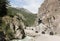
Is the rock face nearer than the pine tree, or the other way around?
the pine tree

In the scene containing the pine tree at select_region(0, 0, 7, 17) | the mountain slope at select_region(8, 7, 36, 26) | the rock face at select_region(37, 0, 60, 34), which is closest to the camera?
the pine tree at select_region(0, 0, 7, 17)

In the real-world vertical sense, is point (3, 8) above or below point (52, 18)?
above

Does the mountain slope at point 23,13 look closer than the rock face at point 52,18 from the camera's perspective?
Yes

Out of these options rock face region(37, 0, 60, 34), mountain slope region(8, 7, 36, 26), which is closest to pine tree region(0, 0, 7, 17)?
mountain slope region(8, 7, 36, 26)

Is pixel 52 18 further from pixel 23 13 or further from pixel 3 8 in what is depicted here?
pixel 3 8

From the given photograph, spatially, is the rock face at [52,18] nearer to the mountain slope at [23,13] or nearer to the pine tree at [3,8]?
the mountain slope at [23,13]

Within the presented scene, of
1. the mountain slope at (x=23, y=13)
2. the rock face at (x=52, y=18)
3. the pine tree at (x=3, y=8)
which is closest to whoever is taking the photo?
the pine tree at (x=3, y=8)

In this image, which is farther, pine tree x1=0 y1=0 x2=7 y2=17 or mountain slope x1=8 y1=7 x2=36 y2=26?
mountain slope x1=8 y1=7 x2=36 y2=26

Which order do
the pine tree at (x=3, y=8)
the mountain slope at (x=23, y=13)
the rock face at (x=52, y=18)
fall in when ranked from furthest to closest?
the rock face at (x=52, y=18), the mountain slope at (x=23, y=13), the pine tree at (x=3, y=8)

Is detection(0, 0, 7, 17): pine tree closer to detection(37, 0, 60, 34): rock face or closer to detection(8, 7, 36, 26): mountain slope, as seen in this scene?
detection(8, 7, 36, 26): mountain slope

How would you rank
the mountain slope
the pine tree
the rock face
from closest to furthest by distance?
the pine tree, the mountain slope, the rock face

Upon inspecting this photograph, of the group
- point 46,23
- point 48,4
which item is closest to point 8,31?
point 46,23

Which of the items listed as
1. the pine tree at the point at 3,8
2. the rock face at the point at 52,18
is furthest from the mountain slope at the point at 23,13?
the rock face at the point at 52,18

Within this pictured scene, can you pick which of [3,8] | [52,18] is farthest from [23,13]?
[3,8]
